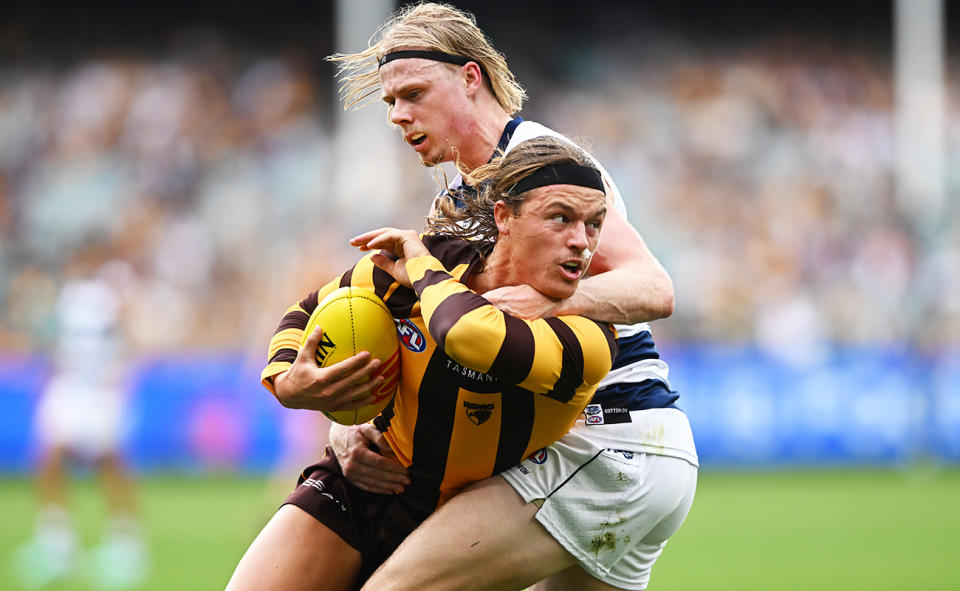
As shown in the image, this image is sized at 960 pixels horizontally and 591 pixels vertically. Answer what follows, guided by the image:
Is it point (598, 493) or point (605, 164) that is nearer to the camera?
point (598, 493)

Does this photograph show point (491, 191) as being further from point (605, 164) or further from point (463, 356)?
point (605, 164)

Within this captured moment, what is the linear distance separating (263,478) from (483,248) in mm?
11170

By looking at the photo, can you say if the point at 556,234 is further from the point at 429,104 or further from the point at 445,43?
the point at 445,43

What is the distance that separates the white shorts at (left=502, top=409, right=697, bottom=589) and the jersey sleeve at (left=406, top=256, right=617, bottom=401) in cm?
38

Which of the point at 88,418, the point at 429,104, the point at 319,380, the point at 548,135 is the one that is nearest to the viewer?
the point at 319,380

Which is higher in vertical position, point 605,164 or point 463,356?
point 605,164

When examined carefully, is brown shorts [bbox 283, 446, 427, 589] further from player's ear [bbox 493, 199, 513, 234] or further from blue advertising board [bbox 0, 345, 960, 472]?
blue advertising board [bbox 0, 345, 960, 472]

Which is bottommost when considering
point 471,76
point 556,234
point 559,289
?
point 559,289

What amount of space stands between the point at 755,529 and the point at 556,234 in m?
7.83

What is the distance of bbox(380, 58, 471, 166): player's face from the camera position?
13.0ft

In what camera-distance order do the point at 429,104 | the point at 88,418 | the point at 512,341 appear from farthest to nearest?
the point at 88,418, the point at 429,104, the point at 512,341

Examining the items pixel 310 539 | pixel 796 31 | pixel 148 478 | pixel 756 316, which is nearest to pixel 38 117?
pixel 148 478

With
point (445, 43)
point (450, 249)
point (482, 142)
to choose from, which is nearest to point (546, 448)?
point (450, 249)

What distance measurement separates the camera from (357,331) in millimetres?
3375
